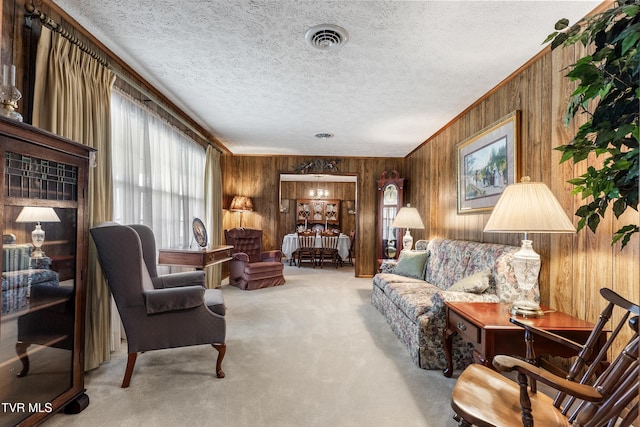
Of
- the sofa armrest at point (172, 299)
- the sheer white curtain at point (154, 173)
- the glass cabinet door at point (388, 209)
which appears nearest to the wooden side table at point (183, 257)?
the sheer white curtain at point (154, 173)

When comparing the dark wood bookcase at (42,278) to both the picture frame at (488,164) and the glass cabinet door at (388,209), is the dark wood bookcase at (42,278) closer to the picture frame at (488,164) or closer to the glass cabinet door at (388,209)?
the picture frame at (488,164)

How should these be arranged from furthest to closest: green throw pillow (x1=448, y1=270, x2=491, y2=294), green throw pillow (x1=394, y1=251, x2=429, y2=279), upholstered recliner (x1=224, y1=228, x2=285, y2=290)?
upholstered recliner (x1=224, y1=228, x2=285, y2=290) → green throw pillow (x1=394, y1=251, x2=429, y2=279) → green throw pillow (x1=448, y1=270, x2=491, y2=294)

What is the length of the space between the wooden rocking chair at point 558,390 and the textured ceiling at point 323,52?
1869 millimetres

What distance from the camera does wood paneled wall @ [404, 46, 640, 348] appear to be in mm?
1960

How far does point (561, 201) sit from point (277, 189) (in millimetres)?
4936

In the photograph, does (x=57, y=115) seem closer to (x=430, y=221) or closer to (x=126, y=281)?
(x=126, y=281)

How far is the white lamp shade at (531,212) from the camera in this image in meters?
1.88

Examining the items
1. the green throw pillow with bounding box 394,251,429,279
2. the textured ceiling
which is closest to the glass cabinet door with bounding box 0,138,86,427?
the textured ceiling

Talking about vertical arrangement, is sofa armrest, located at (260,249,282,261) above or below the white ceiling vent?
below

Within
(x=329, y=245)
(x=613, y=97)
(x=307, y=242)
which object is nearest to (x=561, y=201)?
(x=613, y=97)

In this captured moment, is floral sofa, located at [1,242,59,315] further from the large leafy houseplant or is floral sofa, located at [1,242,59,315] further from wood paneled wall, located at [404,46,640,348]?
wood paneled wall, located at [404,46,640,348]

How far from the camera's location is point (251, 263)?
550 cm

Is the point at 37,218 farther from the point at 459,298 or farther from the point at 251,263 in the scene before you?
the point at 251,263

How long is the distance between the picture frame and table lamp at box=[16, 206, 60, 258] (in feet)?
11.3
